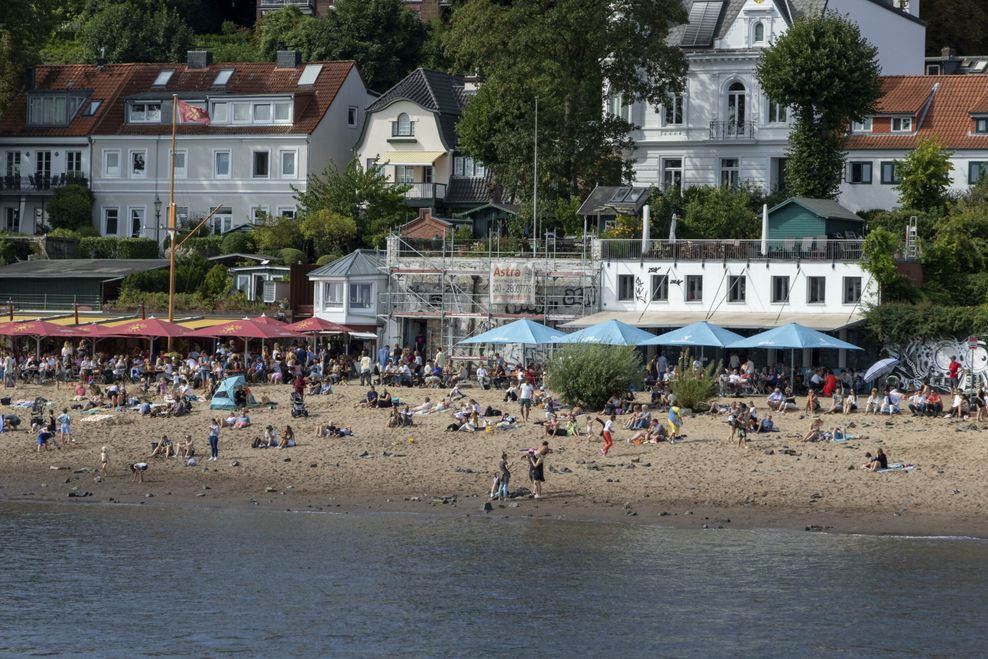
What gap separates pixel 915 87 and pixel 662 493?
3371 cm

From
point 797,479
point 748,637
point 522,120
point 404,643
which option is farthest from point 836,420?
point 522,120

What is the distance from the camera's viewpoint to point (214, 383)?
52125 millimetres

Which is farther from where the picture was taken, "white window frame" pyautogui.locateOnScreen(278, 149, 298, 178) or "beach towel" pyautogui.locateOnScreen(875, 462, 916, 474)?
"white window frame" pyautogui.locateOnScreen(278, 149, 298, 178)

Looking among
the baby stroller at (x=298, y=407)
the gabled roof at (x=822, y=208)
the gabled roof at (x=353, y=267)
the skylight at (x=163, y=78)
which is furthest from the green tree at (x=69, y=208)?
the gabled roof at (x=822, y=208)

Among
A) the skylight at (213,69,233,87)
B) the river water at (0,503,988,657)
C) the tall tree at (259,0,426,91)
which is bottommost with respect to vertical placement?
the river water at (0,503,988,657)

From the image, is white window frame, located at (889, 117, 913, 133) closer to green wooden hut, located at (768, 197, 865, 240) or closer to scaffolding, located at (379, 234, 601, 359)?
green wooden hut, located at (768, 197, 865, 240)

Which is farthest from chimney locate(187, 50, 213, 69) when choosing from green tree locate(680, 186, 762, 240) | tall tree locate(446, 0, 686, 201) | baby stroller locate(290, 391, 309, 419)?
baby stroller locate(290, 391, 309, 419)

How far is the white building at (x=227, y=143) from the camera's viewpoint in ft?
248

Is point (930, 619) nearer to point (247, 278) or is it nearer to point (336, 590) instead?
point (336, 590)

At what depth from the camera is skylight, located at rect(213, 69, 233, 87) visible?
7756 centimetres

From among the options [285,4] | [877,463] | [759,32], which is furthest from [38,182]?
[877,463]

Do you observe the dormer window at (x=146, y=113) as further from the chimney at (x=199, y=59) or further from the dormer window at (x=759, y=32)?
the dormer window at (x=759, y=32)

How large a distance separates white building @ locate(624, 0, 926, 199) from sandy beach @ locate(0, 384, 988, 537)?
70.6ft

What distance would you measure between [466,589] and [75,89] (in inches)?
2087
